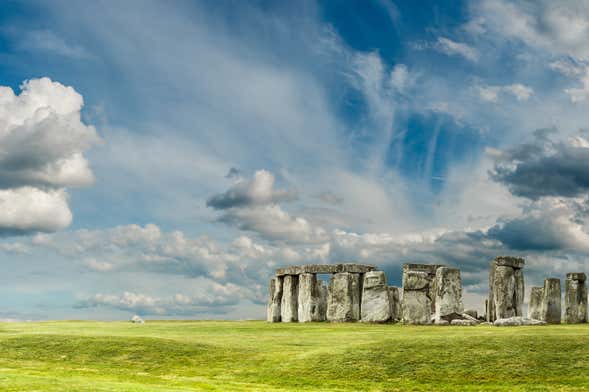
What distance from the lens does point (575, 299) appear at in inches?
1560

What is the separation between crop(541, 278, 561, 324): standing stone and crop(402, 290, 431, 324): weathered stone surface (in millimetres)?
6824

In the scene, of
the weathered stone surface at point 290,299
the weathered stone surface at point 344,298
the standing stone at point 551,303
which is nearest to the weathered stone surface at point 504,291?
the standing stone at point 551,303

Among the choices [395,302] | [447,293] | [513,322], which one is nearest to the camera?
[513,322]

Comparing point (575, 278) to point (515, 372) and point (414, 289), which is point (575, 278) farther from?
point (515, 372)

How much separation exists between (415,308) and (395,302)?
3.58 m

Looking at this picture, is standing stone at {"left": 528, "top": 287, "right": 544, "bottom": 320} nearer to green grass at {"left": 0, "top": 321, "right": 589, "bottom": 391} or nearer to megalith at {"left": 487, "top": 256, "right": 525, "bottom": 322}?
megalith at {"left": 487, "top": 256, "right": 525, "bottom": 322}

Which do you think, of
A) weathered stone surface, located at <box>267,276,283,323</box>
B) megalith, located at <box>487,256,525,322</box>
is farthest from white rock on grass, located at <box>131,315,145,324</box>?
megalith, located at <box>487,256,525,322</box>

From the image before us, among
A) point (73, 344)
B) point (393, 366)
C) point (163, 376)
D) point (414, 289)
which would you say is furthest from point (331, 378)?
point (414, 289)

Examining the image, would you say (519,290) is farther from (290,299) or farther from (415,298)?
(290,299)

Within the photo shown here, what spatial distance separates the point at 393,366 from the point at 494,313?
59.0ft

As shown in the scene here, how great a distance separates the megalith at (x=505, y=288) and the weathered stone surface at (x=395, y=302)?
4.89m

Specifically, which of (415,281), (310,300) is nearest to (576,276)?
(415,281)

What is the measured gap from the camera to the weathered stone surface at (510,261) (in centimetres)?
3884

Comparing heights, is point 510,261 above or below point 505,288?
above
